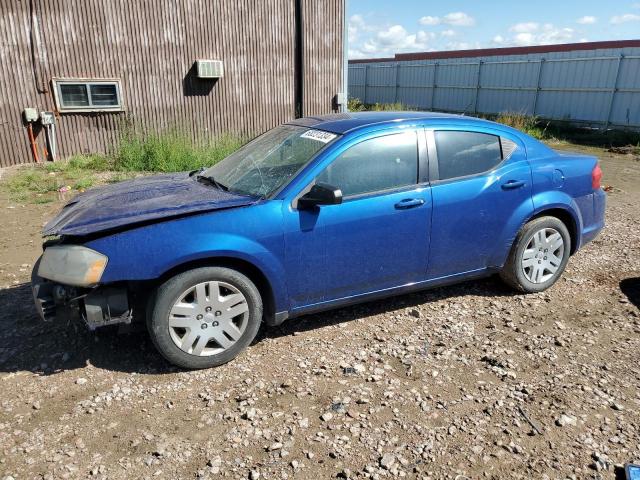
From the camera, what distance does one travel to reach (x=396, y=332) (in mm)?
3998

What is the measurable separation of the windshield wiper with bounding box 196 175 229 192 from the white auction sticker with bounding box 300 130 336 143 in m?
0.77

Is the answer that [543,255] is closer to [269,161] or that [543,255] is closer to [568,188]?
[568,188]

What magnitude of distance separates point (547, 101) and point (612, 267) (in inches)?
633

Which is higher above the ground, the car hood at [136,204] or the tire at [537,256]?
the car hood at [136,204]

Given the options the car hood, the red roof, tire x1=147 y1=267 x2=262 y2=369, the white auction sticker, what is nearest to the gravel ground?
tire x1=147 y1=267 x2=262 y2=369

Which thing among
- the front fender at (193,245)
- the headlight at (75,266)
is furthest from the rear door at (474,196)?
the headlight at (75,266)

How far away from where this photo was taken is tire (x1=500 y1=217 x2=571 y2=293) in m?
4.45

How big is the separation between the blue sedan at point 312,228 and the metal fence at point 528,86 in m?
14.9

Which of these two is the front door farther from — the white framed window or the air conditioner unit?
the white framed window

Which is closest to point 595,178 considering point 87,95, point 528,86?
point 87,95

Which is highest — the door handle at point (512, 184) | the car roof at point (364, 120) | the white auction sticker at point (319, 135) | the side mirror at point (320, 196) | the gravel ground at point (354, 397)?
the car roof at point (364, 120)

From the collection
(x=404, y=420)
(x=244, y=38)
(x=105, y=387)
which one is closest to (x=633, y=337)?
(x=404, y=420)

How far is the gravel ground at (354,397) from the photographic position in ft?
8.74

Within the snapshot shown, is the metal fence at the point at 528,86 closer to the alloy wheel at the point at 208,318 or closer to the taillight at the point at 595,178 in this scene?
the taillight at the point at 595,178
